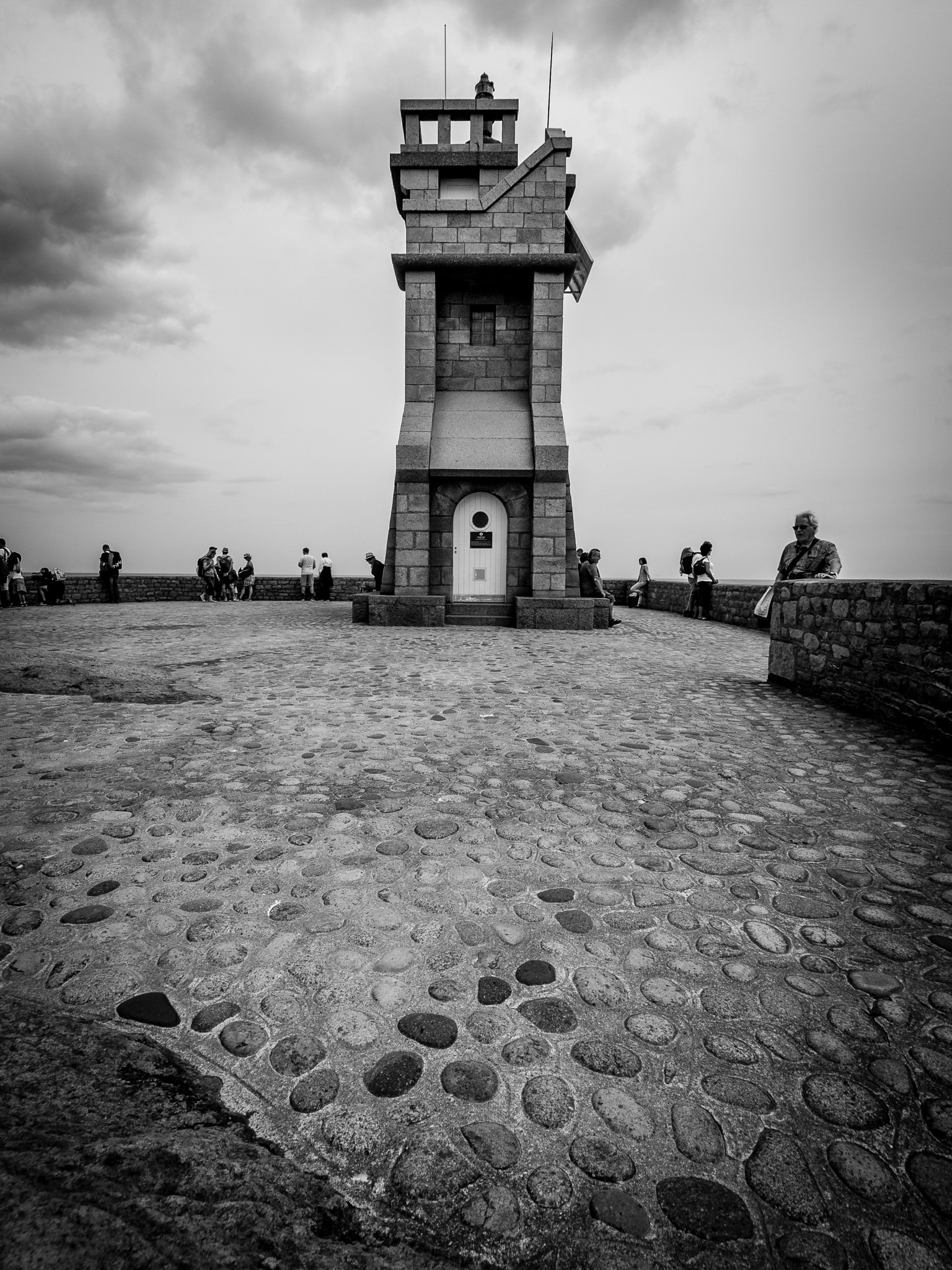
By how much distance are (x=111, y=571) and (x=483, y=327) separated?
1664 centimetres

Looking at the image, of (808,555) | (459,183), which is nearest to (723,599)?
(808,555)

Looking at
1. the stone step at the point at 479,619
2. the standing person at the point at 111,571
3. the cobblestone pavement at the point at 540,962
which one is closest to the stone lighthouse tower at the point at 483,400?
the stone step at the point at 479,619

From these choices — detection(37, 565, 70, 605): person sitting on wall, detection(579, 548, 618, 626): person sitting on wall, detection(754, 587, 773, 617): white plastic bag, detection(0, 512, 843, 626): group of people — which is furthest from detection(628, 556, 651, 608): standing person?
detection(37, 565, 70, 605): person sitting on wall

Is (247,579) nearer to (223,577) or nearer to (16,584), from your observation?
(223,577)

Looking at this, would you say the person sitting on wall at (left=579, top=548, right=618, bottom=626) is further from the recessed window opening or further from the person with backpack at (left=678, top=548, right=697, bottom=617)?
the recessed window opening

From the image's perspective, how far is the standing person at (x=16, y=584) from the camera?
65.3 ft

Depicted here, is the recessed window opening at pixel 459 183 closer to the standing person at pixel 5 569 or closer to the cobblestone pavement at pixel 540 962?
the cobblestone pavement at pixel 540 962

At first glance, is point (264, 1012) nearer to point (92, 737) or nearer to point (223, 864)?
point (223, 864)

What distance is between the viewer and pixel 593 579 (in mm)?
15000

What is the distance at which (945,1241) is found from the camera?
50.8 inches

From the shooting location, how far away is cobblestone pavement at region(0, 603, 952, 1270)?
1.39m

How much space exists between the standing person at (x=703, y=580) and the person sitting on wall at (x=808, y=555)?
27.3ft

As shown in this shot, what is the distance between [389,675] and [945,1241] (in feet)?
22.0

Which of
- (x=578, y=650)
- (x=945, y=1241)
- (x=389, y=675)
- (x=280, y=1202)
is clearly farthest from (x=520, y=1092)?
(x=578, y=650)
